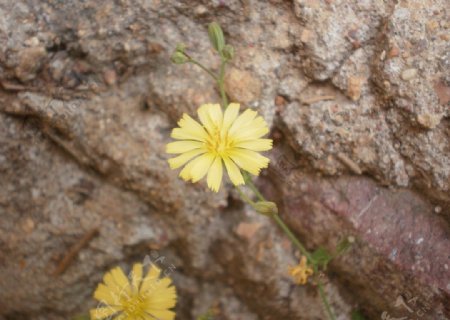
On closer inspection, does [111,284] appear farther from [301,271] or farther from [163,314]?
[301,271]

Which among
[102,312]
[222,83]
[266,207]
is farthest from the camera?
[102,312]

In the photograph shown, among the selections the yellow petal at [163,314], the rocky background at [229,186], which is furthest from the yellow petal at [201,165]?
the yellow petal at [163,314]

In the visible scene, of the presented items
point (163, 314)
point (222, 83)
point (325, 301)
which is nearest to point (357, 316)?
point (325, 301)

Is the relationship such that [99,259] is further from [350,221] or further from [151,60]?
[350,221]

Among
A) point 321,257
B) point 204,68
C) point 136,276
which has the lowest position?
point 136,276

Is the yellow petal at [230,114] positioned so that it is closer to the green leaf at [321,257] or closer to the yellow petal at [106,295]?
the green leaf at [321,257]

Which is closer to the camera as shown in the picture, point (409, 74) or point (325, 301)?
point (409, 74)

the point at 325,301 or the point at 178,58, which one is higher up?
the point at 178,58
